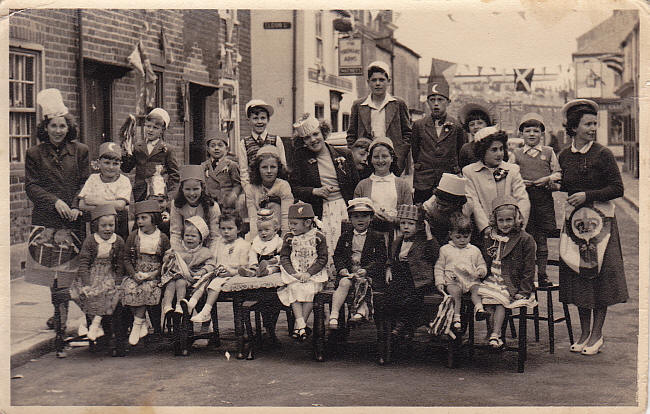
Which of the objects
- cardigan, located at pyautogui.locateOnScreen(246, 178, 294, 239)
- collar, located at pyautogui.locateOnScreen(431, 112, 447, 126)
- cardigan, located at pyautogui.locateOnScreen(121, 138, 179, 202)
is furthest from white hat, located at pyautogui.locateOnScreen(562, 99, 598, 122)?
cardigan, located at pyautogui.locateOnScreen(121, 138, 179, 202)

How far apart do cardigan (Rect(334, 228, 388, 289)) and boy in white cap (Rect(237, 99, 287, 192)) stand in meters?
0.96

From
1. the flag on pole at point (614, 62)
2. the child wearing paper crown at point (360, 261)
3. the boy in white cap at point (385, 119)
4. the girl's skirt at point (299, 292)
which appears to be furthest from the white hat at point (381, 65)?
the girl's skirt at point (299, 292)

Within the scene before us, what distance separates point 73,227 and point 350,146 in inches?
85.3

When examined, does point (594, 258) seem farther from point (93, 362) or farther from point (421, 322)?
point (93, 362)

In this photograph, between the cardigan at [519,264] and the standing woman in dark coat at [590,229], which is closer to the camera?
the cardigan at [519,264]

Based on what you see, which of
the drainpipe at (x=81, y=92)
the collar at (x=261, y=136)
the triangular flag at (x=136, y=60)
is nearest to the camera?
the collar at (x=261, y=136)

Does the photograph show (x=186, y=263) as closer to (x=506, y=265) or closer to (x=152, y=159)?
(x=152, y=159)

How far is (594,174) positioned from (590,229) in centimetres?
38

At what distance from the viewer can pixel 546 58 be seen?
578 centimetres

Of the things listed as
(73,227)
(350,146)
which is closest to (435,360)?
(350,146)

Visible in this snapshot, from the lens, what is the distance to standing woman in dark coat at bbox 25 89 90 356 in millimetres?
5625

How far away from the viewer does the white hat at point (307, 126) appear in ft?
19.0

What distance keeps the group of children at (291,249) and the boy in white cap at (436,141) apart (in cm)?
54

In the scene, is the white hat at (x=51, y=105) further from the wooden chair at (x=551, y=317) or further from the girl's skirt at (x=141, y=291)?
the wooden chair at (x=551, y=317)
